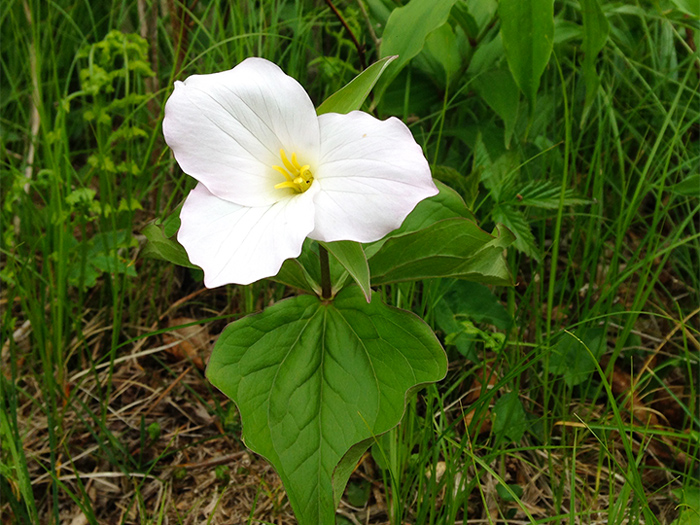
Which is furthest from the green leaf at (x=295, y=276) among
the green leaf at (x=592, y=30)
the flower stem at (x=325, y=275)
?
the green leaf at (x=592, y=30)

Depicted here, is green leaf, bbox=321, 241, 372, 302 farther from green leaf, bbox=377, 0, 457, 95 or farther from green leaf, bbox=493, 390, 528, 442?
green leaf, bbox=493, 390, 528, 442

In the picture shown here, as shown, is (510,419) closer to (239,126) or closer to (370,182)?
(370,182)

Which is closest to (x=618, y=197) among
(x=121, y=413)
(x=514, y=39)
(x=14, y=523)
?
(x=514, y=39)

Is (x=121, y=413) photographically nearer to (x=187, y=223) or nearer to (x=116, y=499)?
(x=116, y=499)

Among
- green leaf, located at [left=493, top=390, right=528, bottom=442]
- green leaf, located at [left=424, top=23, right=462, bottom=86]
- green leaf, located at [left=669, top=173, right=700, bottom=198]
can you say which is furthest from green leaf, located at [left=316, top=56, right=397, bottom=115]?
green leaf, located at [left=669, top=173, right=700, bottom=198]

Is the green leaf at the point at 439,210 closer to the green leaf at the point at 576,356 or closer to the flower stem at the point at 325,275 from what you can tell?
the flower stem at the point at 325,275
